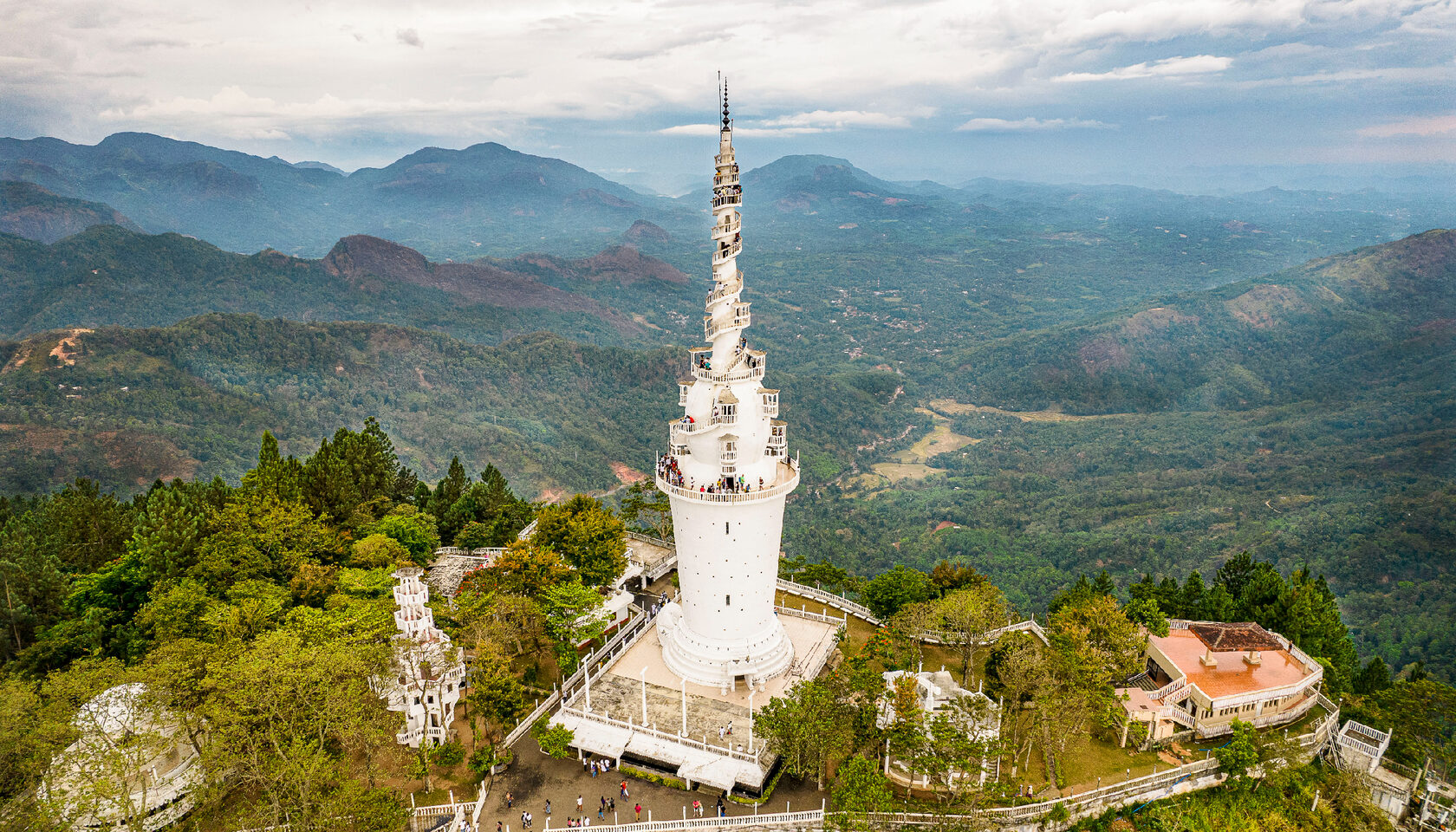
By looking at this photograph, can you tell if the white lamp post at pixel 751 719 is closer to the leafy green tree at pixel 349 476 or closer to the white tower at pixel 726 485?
the white tower at pixel 726 485

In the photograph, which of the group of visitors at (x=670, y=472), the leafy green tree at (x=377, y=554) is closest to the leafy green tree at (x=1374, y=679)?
the group of visitors at (x=670, y=472)

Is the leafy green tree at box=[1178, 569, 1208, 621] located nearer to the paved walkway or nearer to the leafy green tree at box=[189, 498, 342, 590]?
the paved walkway

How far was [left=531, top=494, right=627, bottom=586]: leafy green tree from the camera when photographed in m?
41.9

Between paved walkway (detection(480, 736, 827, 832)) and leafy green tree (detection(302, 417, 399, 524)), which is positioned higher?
leafy green tree (detection(302, 417, 399, 524))

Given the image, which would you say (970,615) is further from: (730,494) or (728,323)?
(728,323)

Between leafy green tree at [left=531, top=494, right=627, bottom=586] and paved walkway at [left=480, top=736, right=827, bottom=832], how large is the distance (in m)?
11.9

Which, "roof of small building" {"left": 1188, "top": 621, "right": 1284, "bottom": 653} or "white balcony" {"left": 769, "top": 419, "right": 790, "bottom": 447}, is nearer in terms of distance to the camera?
"white balcony" {"left": 769, "top": 419, "right": 790, "bottom": 447}

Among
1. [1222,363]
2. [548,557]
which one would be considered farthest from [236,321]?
[1222,363]

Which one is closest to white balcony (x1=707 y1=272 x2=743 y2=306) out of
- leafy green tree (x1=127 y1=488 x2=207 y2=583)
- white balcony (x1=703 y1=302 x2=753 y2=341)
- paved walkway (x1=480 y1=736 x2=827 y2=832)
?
white balcony (x1=703 y1=302 x2=753 y2=341)

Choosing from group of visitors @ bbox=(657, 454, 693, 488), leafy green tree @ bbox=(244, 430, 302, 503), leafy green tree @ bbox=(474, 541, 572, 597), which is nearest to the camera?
group of visitors @ bbox=(657, 454, 693, 488)

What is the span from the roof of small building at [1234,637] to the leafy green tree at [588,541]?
30.9m

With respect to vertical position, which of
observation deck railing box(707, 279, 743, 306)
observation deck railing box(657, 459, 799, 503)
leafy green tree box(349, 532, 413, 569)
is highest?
observation deck railing box(707, 279, 743, 306)

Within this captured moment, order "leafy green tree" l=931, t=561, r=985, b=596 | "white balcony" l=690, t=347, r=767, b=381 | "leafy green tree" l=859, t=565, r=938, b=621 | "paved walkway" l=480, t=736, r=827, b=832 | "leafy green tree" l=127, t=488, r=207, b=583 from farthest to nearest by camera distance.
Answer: "leafy green tree" l=931, t=561, r=985, b=596, "leafy green tree" l=859, t=565, r=938, b=621, "leafy green tree" l=127, t=488, r=207, b=583, "white balcony" l=690, t=347, r=767, b=381, "paved walkway" l=480, t=736, r=827, b=832

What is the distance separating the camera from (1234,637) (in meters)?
39.1
